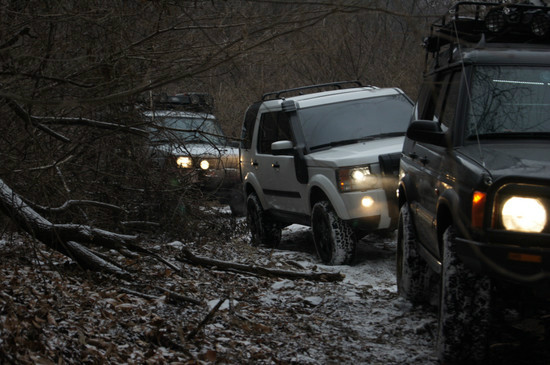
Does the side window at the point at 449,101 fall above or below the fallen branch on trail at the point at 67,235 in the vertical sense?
above

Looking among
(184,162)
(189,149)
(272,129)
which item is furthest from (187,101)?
(272,129)

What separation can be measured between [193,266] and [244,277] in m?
0.57

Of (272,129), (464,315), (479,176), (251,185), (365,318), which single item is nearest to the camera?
(479,176)

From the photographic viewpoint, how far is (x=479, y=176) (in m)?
4.54

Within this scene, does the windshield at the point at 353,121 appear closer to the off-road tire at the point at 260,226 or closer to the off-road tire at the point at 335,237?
the off-road tire at the point at 335,237

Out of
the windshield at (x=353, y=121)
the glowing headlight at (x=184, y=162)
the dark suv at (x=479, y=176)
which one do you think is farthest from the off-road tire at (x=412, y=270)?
the glowing headlight at (x=184, y=162)

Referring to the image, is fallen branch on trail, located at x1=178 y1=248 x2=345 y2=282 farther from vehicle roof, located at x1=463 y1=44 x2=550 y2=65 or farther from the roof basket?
vehicle roof, located at x1=463 y1=44 x2=550 y2=65

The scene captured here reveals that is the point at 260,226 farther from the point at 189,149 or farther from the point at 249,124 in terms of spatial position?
the point at 189,149

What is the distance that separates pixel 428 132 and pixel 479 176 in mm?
1009

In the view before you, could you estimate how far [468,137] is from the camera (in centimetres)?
539

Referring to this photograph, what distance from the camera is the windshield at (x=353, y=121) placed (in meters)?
9.80

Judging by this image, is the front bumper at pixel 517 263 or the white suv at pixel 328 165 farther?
the white suv at pixel 328 165

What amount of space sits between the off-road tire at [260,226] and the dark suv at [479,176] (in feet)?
14.5

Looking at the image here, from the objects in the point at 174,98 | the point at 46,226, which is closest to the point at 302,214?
the point at 174,98
